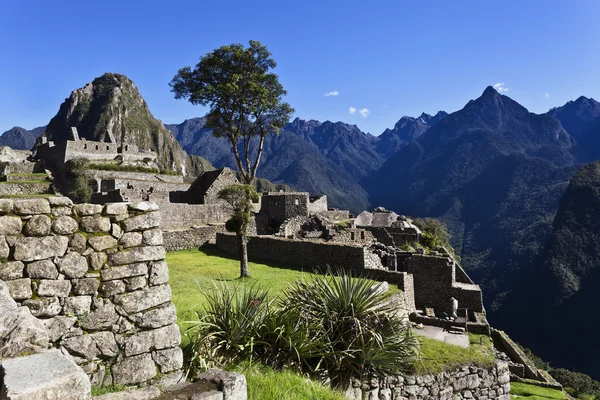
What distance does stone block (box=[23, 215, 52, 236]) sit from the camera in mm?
4109

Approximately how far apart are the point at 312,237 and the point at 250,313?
15.6 m

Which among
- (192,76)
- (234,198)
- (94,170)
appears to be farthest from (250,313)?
(94,170)

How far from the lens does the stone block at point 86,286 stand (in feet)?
14.3

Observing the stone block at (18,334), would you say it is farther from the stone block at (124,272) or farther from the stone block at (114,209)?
the stone block at (114,209)

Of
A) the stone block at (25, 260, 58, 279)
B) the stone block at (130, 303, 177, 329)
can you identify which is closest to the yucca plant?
the stone block at (130, 303, 177, 329)

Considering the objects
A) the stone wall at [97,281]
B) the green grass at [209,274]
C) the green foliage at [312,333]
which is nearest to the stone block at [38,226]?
the stone wall at [97,281]

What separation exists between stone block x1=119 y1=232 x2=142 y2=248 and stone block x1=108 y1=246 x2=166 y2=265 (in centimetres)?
7

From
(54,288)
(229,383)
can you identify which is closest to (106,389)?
(54,288)

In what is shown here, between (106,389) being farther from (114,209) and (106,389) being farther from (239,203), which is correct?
(239,203)

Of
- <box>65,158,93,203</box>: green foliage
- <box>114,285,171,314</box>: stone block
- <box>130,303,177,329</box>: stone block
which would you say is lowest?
<box>130,303,177,329</box>: stone block

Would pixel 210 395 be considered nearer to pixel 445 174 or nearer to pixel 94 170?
pixel 94 170

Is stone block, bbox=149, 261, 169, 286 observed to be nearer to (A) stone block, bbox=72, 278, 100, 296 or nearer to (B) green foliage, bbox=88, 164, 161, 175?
(A) stone block, bbox=72, 278, 100, 296

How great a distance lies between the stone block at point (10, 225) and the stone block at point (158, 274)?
1.50 metres

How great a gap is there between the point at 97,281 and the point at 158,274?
72cm
